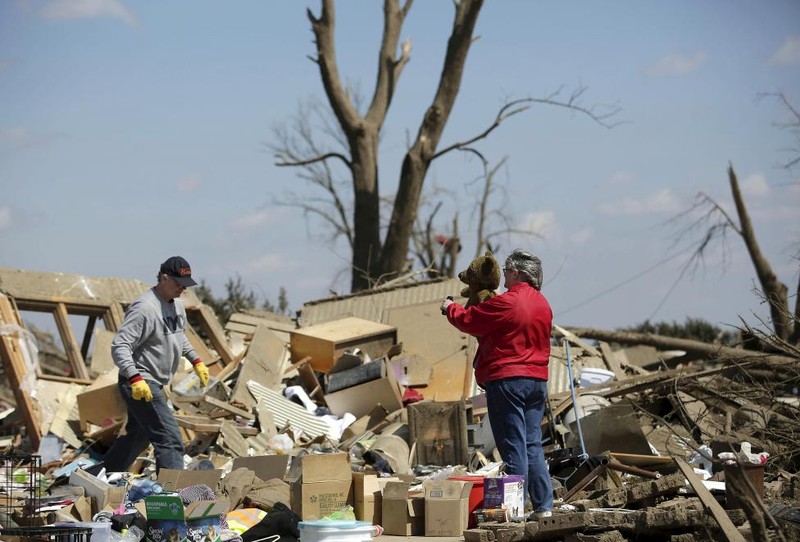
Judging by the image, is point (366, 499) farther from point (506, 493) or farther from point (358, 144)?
point (358, 144)

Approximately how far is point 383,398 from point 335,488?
362 cm

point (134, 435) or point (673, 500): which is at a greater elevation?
point (134, 435)

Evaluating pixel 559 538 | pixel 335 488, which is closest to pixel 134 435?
pixel 335 488

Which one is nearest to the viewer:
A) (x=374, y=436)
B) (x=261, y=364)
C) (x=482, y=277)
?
(x=482, y=277)

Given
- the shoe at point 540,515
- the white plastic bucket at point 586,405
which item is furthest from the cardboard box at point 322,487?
the white plastic bucket at point 586,405

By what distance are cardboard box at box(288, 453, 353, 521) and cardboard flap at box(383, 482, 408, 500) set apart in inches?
9.1

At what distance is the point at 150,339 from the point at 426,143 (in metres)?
10.6

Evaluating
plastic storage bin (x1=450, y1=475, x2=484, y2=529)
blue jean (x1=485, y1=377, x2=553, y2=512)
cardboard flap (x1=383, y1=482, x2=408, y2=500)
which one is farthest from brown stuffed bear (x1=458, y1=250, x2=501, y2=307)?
cardboard flap (x1=383, y1=482, x2=408, y2=500)

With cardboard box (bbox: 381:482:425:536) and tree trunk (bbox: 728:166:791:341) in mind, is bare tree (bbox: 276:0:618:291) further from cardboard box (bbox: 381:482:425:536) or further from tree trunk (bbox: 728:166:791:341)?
cardboard box (bbox: 381:482:425:536)

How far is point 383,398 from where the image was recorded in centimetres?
1005

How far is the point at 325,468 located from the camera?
6.45 m

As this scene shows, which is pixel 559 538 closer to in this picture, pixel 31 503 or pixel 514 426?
pixel 514 426

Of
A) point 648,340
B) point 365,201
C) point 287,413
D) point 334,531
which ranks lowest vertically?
point 334,531

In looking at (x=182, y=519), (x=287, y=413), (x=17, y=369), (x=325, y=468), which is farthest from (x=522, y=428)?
(x=17, y=369)
